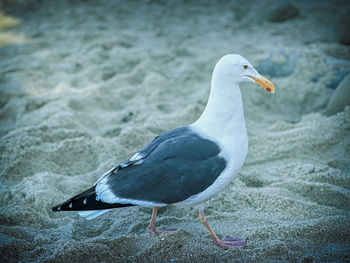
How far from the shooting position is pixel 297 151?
2908 mm

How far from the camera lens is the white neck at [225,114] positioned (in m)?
2.07

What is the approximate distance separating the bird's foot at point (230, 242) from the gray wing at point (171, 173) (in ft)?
1.06

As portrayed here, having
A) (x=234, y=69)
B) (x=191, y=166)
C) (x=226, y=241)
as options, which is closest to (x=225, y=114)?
(x=234, y=69)

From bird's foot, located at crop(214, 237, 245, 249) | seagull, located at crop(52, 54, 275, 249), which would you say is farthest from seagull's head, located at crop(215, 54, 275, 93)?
bird's foot, located at crop(214, 237, 245, 249)

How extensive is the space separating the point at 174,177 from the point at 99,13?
5.26 metres

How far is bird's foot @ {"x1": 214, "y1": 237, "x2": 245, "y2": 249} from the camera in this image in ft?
6.48

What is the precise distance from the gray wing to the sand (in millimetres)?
270

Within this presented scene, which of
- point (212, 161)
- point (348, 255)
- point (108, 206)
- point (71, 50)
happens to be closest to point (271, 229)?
point (348, 255)

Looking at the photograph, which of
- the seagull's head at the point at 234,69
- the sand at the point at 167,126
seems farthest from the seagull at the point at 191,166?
the sand at the point at 167,126

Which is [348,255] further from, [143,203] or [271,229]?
[143,203]

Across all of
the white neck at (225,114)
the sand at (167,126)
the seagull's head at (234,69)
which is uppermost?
the seagull's head at (234,69)

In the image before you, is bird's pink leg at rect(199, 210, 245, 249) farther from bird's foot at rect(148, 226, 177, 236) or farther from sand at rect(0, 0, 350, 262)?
bird's foot at rect(148, 226, 177, 236)

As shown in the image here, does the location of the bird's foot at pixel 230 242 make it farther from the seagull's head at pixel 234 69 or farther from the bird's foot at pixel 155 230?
the seagull's head at pixel 234 69

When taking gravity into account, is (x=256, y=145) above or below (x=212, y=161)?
below
